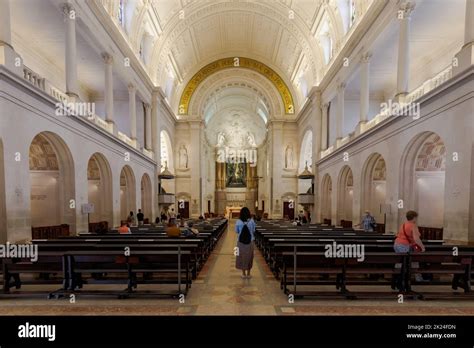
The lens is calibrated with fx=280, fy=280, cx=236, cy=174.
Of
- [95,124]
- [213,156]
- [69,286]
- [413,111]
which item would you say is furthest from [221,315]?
[213,156]

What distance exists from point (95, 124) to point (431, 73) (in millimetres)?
16634

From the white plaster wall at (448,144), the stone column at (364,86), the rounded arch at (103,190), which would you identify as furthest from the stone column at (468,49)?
the rounded arch at (103,190)

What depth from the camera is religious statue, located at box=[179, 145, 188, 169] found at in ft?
87.0

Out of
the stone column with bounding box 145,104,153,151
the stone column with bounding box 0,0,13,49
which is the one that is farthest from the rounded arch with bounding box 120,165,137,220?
the stone column with bounding box 0,0,13,49

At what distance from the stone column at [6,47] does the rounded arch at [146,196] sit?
11698mm

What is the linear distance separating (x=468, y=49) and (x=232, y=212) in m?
26.1

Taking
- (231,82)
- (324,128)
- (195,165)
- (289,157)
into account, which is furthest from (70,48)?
(289,157)

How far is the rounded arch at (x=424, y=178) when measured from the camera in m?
9.71

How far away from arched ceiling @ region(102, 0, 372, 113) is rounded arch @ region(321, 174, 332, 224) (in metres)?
7.15

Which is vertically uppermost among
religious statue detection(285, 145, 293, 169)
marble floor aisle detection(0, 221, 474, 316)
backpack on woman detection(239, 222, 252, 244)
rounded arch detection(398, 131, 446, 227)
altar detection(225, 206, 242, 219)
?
religious statue detection(285, 145, 293, 169)

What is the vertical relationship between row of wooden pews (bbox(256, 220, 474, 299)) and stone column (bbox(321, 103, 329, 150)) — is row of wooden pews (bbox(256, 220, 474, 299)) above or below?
below

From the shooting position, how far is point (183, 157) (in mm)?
26688

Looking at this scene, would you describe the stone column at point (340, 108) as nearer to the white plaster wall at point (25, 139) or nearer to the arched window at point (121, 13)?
the arched window at point (121, 13)

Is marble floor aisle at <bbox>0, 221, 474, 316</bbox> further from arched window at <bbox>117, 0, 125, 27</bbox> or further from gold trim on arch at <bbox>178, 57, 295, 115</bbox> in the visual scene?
gold trim on arch at <bbox>178, 57, 295, 115</bbox>
